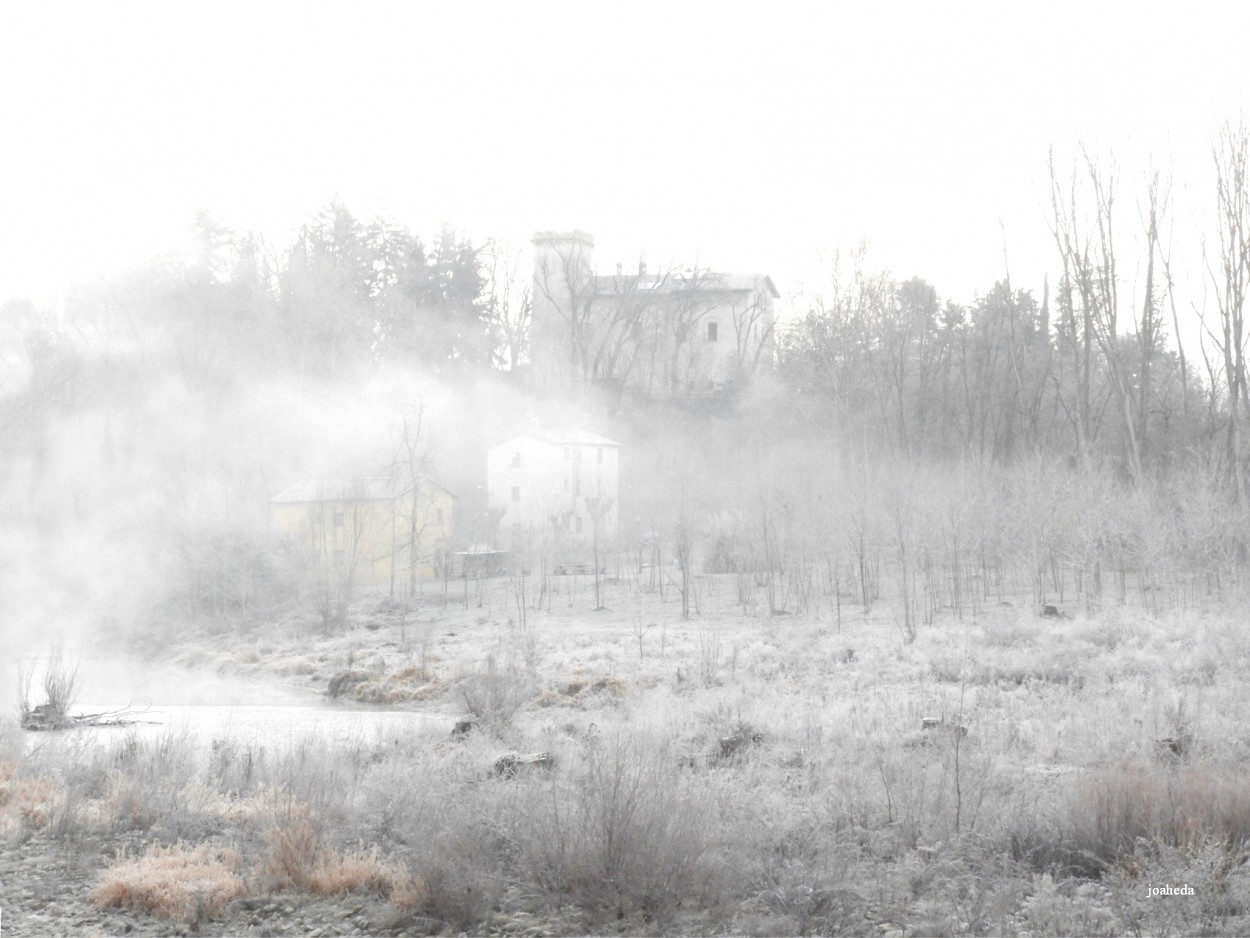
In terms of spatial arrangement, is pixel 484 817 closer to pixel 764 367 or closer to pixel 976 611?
pixel 976 611

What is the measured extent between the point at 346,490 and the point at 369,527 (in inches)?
56.0

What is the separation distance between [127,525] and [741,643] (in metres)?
24.7

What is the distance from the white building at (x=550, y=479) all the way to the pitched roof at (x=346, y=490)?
7.58 m

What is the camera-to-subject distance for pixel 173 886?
9.04 m

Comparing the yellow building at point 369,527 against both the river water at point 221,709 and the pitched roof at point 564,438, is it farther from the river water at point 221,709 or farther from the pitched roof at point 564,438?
the pitched roof at point 564,438

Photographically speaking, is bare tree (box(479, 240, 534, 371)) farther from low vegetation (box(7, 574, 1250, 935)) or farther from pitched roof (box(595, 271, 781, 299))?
low vegetation (box(7, 574, 1250, 935))

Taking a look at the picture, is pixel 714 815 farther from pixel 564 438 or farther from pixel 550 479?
pixel 564 438

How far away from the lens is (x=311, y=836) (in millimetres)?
9742

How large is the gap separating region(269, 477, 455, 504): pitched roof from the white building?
24.9ft

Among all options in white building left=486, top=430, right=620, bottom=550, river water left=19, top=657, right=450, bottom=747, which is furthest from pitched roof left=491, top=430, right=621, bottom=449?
river water left=19, top=657, right=450, bottom=747

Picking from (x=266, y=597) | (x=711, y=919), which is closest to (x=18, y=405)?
(x=266, y=597)

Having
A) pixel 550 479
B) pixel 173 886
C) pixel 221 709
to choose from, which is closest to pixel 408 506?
pixel 550 479

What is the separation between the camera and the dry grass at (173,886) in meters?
8.84

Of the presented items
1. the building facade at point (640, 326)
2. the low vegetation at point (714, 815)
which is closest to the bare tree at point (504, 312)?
the building facade at point (640, 326)
